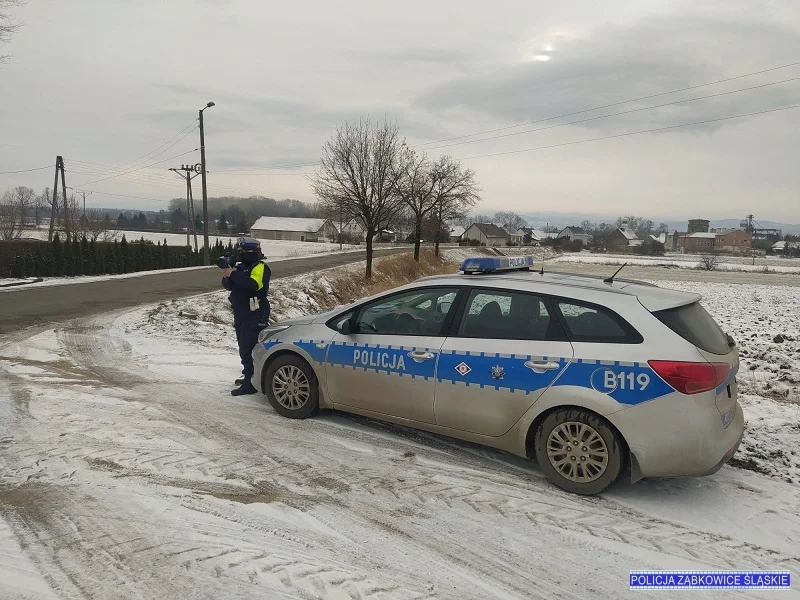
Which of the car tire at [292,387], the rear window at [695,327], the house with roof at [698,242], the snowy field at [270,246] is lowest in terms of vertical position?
the car tire at [292,387]

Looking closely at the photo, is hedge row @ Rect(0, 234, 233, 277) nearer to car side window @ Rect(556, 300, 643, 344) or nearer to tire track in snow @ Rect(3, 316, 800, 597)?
tire track in snow @ Rect(3, 316, 800, 597)

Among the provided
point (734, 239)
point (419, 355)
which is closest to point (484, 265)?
point (419, 355)

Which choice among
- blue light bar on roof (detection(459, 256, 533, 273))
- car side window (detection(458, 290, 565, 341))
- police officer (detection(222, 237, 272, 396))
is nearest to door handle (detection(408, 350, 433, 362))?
car side window (detection(458, 290, 565, 341))

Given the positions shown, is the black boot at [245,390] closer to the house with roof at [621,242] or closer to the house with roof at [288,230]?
the house with roof at [288,230]

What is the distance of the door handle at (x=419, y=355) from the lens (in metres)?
4.32

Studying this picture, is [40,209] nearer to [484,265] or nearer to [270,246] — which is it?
[270,246]

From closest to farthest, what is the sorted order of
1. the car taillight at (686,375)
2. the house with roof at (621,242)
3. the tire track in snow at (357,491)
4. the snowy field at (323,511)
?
the snowy field at (323,511), the tire track in snow at (357,491), the car taillight at (686,375), the house with roof at (621,242)

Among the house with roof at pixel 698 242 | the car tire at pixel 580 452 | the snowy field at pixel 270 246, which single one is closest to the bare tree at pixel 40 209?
the snowy field at pixel 270 246

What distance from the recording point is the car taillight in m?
3.44

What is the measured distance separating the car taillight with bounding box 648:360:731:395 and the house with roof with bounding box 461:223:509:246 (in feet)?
373

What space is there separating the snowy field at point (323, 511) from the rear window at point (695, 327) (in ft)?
3.58

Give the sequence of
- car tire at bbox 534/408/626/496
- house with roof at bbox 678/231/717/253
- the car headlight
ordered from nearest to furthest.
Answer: car tire at bbox 534/408/626/496
the car headlight
house with roof at bbox 678/231/717/253

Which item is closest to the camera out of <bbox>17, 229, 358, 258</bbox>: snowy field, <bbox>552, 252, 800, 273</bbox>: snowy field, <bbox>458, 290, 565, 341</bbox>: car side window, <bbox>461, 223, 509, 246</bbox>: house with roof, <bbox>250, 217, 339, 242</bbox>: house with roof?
<bbox>458, 290, 565, 341</bbox>: car side window

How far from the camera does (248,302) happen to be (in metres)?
5.94
